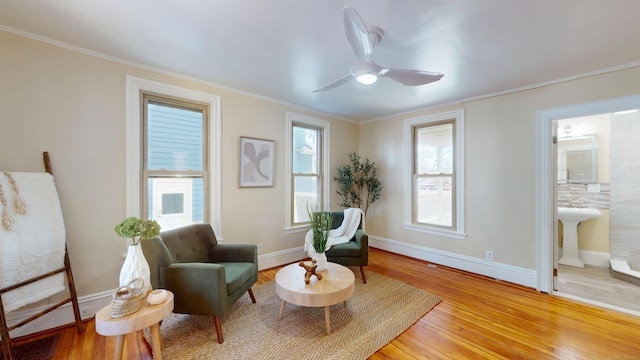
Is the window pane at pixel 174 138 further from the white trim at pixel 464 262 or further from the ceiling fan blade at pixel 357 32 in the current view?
the white trim at pixel 464 262

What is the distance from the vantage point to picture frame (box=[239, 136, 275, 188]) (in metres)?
3.28

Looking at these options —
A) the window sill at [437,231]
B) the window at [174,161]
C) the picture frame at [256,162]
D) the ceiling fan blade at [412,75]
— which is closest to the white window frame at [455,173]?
the window sill at [437,231]

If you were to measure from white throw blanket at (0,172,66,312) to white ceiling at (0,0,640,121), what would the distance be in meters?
1.26

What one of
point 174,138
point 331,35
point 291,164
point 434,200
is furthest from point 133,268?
point 434,200

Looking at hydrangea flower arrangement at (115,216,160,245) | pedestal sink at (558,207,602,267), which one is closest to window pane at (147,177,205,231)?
hydrangea flower arrangement at (115,216,160,245)

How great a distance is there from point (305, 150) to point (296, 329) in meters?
2.70

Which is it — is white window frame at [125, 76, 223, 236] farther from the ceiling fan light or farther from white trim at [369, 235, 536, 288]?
white trim at [369, 235, 536, 288]

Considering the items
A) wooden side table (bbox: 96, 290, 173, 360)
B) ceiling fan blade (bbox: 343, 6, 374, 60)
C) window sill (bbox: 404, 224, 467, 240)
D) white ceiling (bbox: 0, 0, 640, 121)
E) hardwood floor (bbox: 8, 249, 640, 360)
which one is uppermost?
white ceiling (bbox: 0, 0, 640, 121)

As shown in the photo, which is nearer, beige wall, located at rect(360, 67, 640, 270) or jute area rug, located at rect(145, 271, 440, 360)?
jute area rug, located at rect(145, 271, 440, 360)

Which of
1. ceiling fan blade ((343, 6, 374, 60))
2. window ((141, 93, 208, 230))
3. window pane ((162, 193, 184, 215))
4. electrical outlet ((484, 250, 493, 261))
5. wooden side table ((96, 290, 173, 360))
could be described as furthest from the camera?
electrical outlet ((484, 250, 493, 261))

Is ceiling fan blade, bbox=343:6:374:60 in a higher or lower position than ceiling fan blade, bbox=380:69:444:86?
higher

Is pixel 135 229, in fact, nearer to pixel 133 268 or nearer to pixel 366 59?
pixel 133 268

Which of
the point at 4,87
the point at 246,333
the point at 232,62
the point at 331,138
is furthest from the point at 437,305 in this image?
the point at 4,87

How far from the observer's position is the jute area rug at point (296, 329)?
6.03ft
